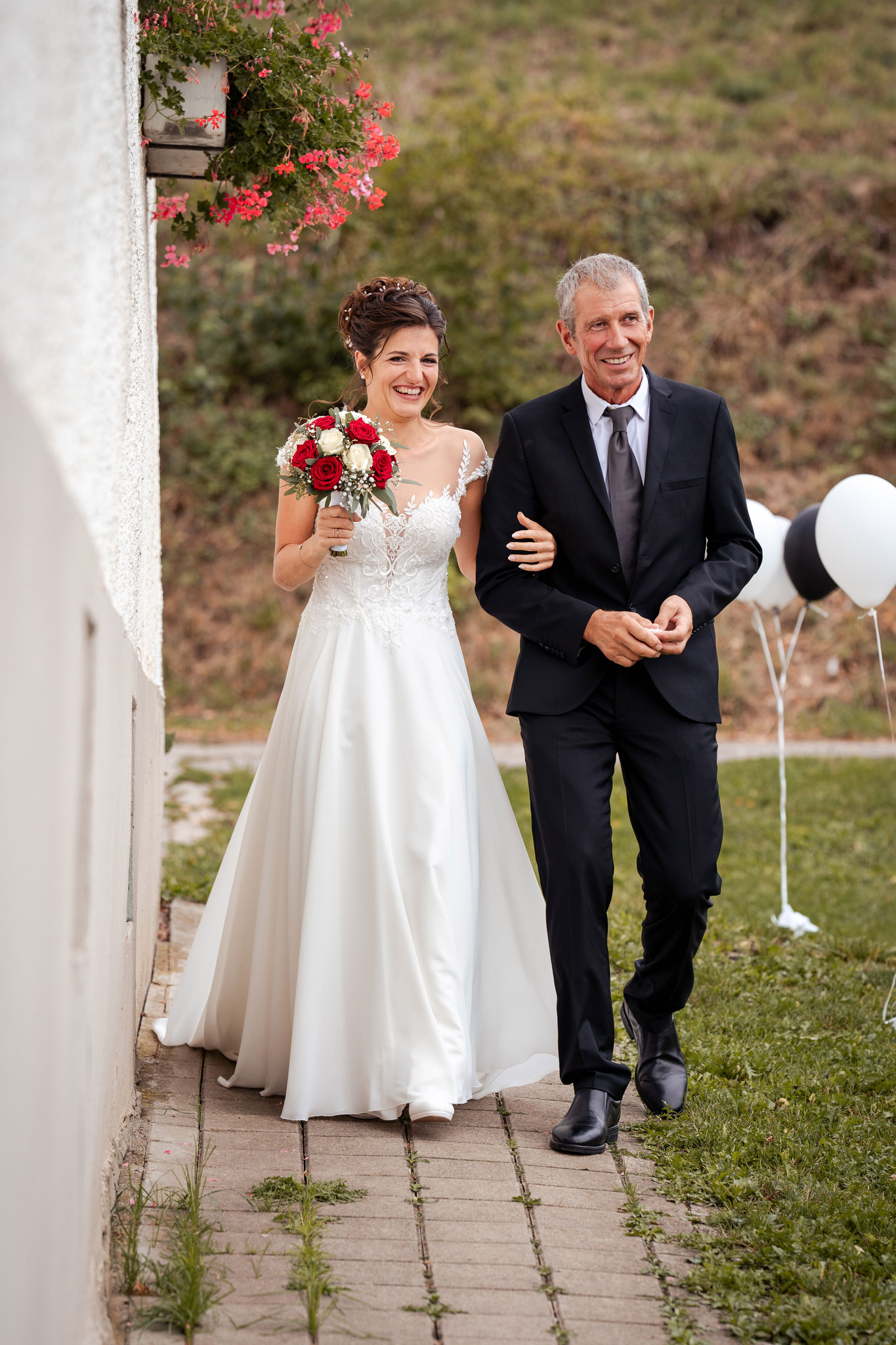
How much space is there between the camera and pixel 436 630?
157 inches

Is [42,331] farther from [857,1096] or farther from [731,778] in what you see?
[731,778]

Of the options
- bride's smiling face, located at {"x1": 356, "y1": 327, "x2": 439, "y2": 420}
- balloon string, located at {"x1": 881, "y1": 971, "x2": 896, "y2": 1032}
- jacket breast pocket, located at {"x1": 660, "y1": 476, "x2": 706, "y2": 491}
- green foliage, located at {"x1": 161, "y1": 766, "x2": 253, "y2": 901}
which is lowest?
green foliage, located at {"x1": 161, "y1": 766, "x2": 253, "y2": 901}

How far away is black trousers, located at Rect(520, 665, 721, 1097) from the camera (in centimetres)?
354

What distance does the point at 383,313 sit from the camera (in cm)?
396

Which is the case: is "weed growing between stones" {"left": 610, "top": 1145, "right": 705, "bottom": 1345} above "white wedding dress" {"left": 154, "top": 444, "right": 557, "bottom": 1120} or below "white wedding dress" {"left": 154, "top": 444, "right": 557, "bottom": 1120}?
below

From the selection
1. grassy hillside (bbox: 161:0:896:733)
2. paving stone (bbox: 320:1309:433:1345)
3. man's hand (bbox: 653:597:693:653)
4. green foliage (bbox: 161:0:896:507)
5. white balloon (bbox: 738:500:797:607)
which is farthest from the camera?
green foliage (bbox: 161:0:896:507)

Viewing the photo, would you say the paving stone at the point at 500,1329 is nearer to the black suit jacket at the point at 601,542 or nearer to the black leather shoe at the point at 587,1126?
the black leather shoe at the point at 587,1126

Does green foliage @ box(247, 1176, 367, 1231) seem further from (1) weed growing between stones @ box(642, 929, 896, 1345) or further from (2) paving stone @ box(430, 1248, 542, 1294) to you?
(1) weed growing between stones @ box(642, 929, 896, 1345)

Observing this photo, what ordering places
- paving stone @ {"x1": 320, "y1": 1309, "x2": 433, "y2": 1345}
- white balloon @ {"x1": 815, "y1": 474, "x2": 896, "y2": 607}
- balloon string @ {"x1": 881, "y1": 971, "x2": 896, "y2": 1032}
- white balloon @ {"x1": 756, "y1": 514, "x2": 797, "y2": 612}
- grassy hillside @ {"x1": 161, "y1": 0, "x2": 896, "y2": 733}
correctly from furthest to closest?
grassy hillside @ {"x1": 161, "y1": 0, "x2": 896, "y2": 733} < white balloon @ {"x1": 756, "y1": 514, "x2": 797, "y2": 612} < white balloon @ {"x1": 815, "y1": 474, "x2": 896, "y2": 607} < balloon string @ {"x1": 881, "y1": 971, "x2": 896, "y2": 1032} < paving stone @ {"x1": 320, "y1": 1309, "x2": 433, "y2": 1345}

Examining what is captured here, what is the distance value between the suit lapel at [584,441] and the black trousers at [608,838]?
526mm

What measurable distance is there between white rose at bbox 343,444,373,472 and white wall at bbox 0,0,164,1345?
3.30ft

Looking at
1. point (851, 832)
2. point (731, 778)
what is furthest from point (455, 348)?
point (851, 832)

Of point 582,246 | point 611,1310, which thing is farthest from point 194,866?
point 582,246

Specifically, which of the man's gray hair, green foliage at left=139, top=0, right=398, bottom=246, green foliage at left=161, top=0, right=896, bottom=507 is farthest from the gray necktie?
green foliage at left=161, top=0, right=896, bottom=507
